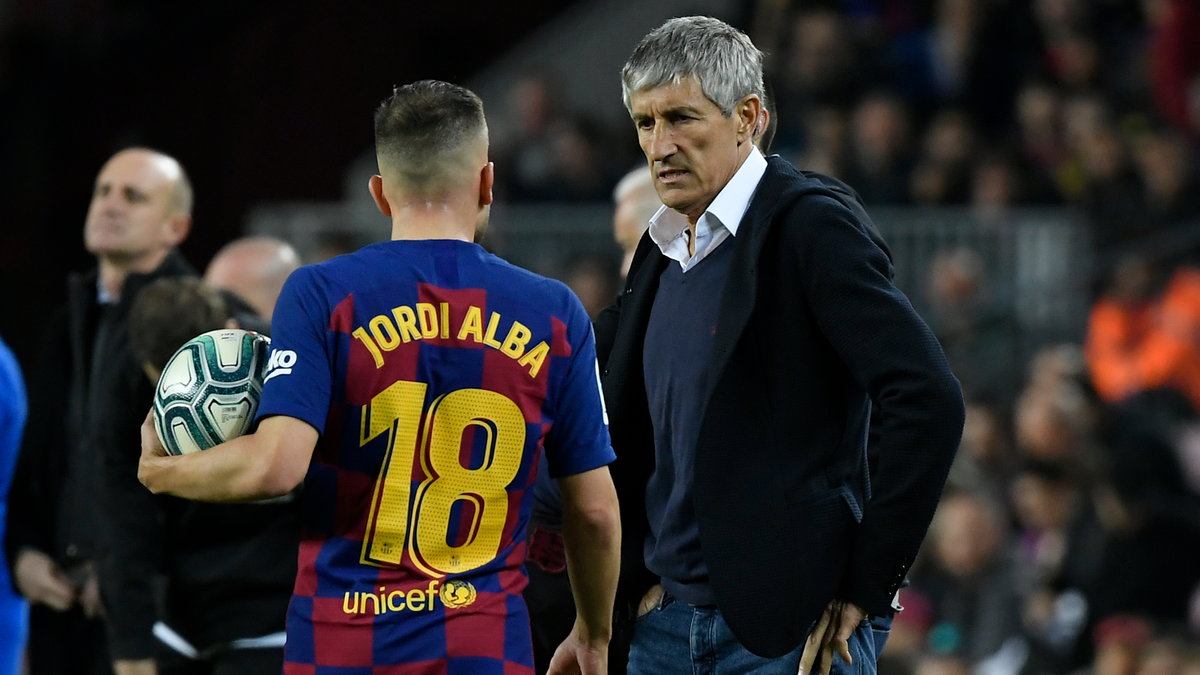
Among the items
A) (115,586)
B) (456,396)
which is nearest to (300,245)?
(115,586)

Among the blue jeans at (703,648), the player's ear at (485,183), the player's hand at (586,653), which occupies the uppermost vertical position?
the player's ear at (485,183)

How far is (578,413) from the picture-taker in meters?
3.29

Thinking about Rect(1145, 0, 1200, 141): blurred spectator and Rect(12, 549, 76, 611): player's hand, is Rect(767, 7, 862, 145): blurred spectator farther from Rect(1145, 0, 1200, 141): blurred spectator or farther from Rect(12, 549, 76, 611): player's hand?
Rect(12, 549, 76, 611): player's hand

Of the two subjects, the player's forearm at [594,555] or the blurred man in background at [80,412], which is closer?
the player's forearm at [594,555]

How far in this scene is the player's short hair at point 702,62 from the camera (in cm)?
336

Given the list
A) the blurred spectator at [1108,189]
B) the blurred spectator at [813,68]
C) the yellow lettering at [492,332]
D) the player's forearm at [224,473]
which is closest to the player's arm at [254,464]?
the player's forearm at [224,473]

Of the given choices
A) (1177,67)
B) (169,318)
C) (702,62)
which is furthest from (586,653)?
(1177,67)

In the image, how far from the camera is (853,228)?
319 centimetres

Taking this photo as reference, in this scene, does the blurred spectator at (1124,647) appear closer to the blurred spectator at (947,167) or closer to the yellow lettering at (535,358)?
the blurred spectator at (947,167)

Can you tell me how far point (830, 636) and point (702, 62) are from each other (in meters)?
1.13

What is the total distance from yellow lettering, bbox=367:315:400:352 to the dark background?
418 inches

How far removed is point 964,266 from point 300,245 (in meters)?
4.09

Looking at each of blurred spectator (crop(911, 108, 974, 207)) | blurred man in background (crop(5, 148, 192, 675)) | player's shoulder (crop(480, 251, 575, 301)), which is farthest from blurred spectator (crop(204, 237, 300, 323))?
blurred spectator (crop(911, 108, 974, 207))

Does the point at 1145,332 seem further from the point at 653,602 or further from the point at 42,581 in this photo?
the point at 653,602
